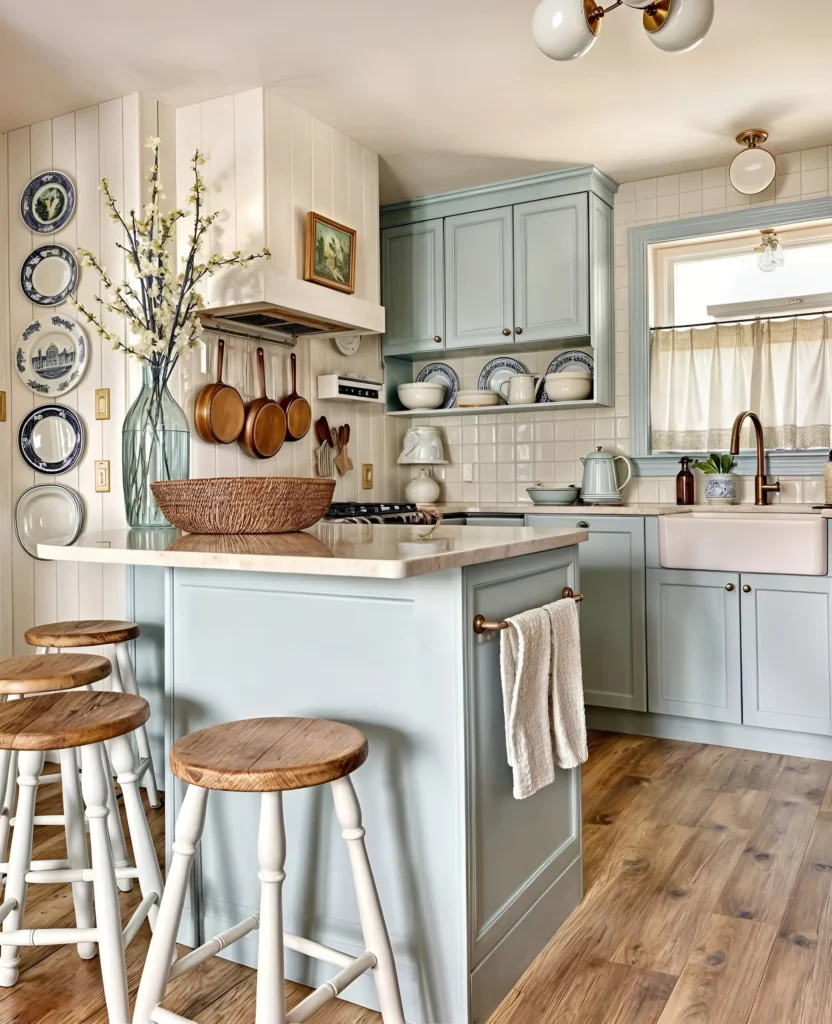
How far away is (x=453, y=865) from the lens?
Answer: 155cm

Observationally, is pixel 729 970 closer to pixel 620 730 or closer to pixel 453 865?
pixel 453 865

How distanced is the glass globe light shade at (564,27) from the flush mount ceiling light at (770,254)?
6.68 ft

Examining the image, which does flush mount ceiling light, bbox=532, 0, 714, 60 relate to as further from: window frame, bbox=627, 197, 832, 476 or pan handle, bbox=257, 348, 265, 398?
window frame, bbox=627, 197, 832, 476

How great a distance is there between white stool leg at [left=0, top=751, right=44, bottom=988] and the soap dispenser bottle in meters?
2.88

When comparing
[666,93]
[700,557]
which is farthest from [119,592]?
[666,93]

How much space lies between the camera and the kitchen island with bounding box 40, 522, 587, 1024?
60.8 inches

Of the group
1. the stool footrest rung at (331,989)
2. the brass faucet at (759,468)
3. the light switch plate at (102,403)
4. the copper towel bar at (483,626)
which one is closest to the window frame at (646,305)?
the brass faucet at (759,468)

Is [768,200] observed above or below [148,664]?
above

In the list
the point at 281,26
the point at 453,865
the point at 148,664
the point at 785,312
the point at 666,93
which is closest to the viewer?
the point at 453,865

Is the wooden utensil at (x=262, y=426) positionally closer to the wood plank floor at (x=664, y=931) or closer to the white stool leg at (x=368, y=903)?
the wood plank floor at (x=664, y=931)

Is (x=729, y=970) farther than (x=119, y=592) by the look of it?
No

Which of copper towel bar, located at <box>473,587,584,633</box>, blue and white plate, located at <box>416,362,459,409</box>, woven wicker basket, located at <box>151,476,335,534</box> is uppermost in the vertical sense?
blue and white plate, located at <box>416,362,459,409</box>

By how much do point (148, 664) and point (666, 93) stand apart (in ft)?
8.98

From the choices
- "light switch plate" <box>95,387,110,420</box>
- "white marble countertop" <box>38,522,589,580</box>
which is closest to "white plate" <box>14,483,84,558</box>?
"light switch plate" <box>95,387,110,420</box>
